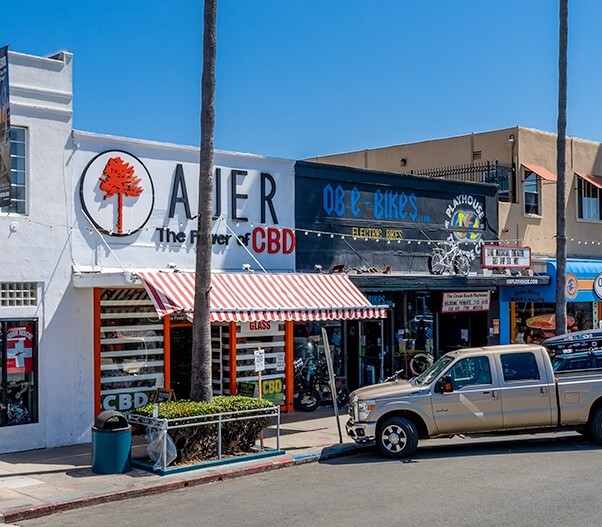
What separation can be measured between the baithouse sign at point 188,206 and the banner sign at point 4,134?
2.23 metres

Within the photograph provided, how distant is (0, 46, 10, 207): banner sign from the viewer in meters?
13.5

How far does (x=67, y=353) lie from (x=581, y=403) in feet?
30.7

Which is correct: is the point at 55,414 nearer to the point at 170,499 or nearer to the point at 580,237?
the point at 170,499

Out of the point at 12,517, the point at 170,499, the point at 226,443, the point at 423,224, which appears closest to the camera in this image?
the point at 12,517

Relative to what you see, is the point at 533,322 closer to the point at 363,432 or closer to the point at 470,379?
the point at 470,379

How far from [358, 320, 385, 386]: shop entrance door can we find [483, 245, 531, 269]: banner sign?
3.41 metres

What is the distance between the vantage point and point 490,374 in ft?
48.3

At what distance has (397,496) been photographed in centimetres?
1127

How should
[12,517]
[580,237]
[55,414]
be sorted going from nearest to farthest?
[12,517], [55,414], [580,237]

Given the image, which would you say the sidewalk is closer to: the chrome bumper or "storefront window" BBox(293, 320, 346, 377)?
the chrome bumper

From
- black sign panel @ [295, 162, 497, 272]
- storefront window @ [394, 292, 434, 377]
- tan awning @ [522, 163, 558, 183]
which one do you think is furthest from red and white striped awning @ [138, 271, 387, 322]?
tan awning @ [522, 163, 558, 183]

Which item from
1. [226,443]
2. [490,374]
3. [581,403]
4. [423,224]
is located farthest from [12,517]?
[423,224]

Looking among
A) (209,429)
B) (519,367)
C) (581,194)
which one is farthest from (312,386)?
(581,194)

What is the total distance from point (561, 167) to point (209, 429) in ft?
40.2
